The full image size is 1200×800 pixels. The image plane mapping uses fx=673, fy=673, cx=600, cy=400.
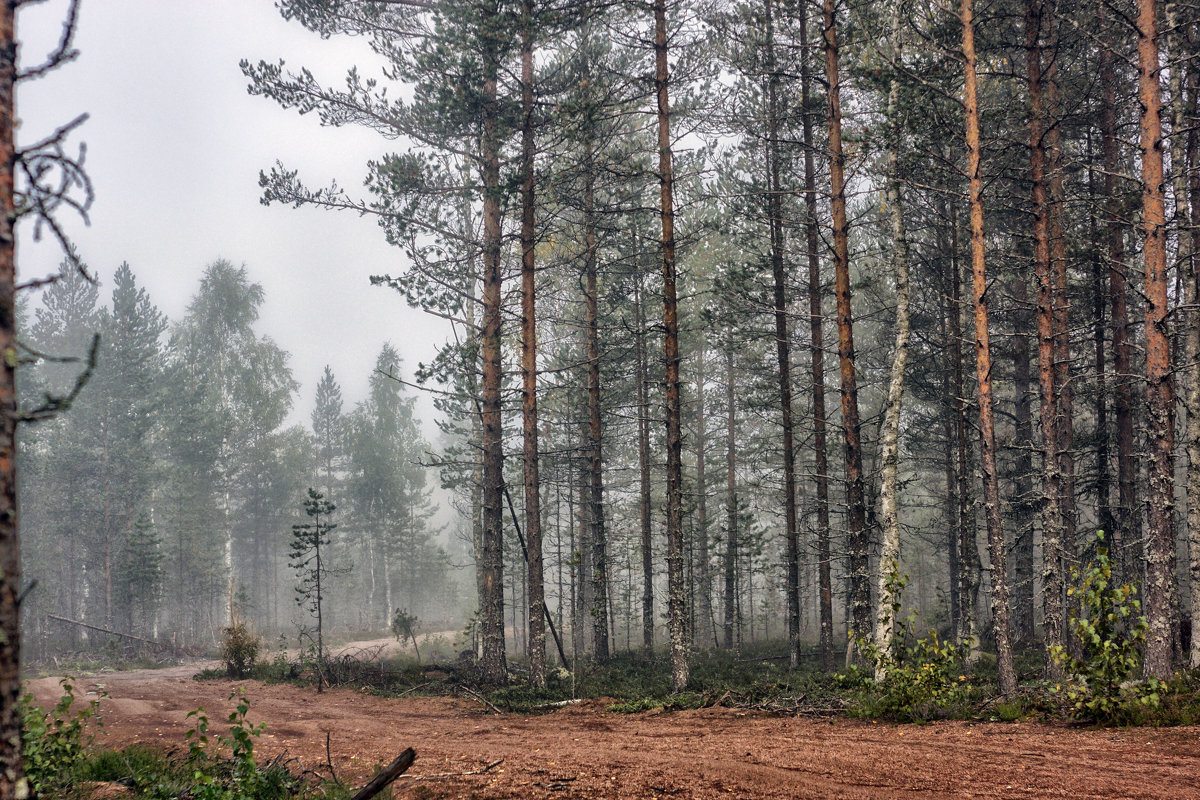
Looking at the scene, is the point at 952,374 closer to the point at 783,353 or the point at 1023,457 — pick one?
the point at 1023,457

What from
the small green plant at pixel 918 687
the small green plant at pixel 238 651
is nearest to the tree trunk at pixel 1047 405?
the small green plant at pixel 918 687

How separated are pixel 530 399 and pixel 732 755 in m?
8.90

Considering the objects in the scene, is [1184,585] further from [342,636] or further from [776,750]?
[342,636]

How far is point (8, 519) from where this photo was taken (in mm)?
2623

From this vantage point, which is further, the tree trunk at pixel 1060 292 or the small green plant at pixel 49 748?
the tree trunk at pixel 1060 292

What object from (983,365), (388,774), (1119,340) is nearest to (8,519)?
(388,774)

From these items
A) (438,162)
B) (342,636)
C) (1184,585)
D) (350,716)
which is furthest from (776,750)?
(342,636)

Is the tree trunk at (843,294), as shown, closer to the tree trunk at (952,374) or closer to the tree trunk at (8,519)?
the tree trunk at (952,374)

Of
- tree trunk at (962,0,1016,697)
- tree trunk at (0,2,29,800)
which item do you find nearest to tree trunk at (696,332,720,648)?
tree trunk at (962,0,1016,697)

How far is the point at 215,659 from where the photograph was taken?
28.0 m

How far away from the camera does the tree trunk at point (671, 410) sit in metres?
12.6

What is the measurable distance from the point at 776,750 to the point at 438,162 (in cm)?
1353

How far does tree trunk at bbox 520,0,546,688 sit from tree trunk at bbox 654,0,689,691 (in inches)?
106

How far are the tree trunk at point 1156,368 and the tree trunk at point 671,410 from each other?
6869 mm
